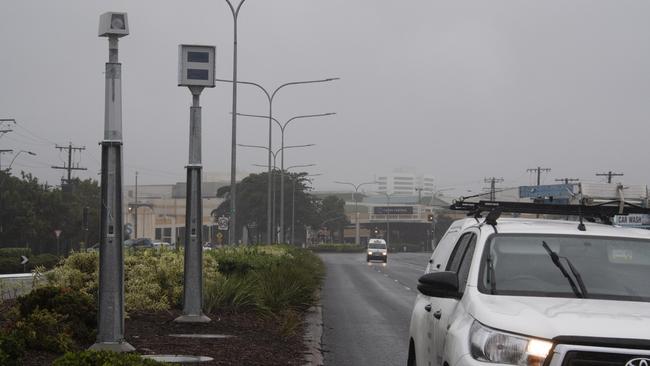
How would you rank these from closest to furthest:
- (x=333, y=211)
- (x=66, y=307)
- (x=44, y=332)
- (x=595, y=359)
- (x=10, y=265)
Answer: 1. (x=595, y=359)
2. (x=44, y=332)
3. (x=66, y=307)
4. (x=10, y=265)
5. (x=333, y=211)

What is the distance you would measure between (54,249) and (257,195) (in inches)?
1096

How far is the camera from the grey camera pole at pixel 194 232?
1449cm

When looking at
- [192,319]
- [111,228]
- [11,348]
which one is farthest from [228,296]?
[11,348]

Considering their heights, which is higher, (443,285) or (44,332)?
(443,285)

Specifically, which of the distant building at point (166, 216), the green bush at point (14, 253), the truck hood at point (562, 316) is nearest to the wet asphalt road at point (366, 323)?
the truck hood at point (562, 316)

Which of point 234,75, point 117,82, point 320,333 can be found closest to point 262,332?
point 320,333

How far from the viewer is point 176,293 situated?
16.5 m

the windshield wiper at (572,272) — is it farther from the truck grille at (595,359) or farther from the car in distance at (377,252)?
the car in distance at (377,252)

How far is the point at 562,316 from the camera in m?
5.51

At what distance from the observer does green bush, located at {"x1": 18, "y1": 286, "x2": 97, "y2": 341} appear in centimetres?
1150

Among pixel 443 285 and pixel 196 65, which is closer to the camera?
pixel 443 285

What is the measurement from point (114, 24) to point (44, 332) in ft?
11.6

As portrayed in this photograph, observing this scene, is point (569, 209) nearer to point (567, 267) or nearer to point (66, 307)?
point (567, 267)

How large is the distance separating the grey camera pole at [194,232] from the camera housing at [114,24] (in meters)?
3.63
